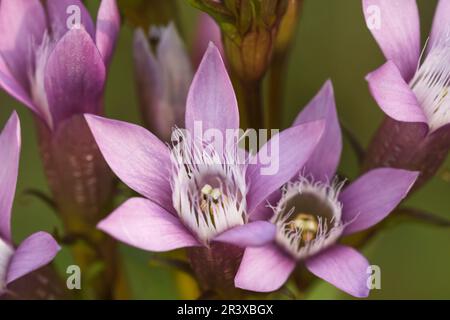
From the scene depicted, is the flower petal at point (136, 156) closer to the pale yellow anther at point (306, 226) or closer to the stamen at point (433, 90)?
Answer: the pale yellow anther at point (306, 226)

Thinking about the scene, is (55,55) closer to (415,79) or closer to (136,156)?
(136,156)

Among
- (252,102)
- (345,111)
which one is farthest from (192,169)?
(345,111)

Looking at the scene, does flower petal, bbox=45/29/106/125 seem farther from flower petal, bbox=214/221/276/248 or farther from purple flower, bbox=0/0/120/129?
flower petal, bbox=214/221/276/248

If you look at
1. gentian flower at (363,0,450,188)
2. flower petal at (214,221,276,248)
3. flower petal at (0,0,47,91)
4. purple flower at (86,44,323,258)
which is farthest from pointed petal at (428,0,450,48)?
flower petal at (0,0,47,91)

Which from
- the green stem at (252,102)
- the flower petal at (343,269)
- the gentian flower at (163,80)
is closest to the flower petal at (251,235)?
the flower petal at (343,269)
